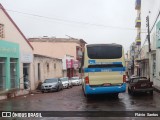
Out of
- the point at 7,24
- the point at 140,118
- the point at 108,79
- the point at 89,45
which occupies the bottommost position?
the point at 140,118

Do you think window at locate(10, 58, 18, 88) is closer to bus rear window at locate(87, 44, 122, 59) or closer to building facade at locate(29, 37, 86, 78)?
bus rear window at locate(87, 44, 122, 59)

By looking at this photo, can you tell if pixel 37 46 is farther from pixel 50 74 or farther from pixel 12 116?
pixel 12 116

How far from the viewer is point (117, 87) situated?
→ 21.2 metres

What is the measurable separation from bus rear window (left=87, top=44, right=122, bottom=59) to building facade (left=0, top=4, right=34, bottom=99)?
9795mm

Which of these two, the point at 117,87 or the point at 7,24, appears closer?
the point at 117,87

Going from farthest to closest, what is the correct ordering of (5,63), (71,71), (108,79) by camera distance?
(71,71) → (5,63) → (108,79)

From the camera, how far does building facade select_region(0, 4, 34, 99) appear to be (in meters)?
29.1

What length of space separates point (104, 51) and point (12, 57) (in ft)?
41.0

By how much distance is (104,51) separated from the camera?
21453 millimetres

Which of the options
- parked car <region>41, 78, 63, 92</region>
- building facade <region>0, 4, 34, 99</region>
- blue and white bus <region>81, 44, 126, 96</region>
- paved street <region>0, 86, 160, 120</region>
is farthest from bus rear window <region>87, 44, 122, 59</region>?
parked car <region>41, 78, 63, 92</region>

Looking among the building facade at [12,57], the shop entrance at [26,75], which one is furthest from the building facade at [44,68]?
the building facade at [12,57]

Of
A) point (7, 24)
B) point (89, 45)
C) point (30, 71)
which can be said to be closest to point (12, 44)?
point (7, 24)

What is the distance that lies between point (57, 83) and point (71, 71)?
31166 millimetres

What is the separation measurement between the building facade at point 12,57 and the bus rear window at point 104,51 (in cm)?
Result: 979
